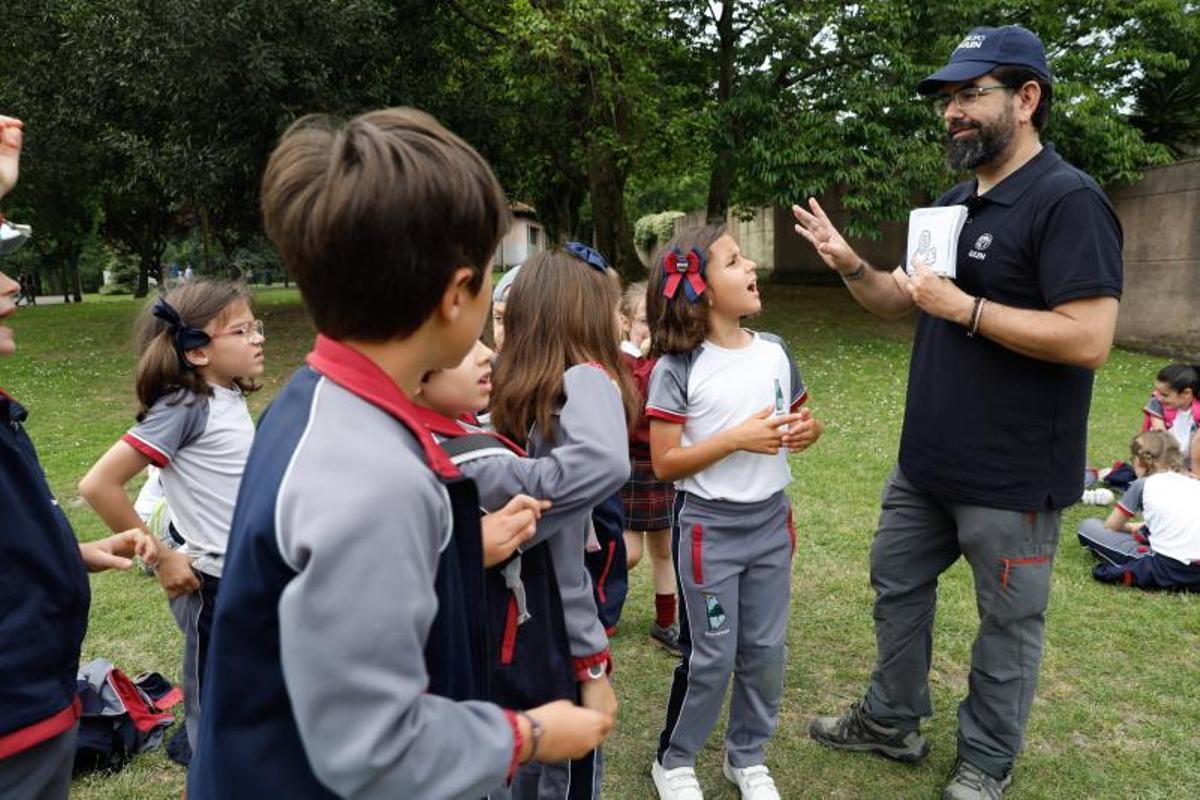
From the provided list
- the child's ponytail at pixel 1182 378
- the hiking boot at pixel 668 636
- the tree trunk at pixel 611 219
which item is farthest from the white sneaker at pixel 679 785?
the tree trunk at pixel 611 219

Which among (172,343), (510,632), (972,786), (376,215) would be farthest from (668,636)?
(376,215)

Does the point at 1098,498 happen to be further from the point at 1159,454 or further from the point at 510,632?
the point at 510,632

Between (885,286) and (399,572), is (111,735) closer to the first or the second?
(399,572)

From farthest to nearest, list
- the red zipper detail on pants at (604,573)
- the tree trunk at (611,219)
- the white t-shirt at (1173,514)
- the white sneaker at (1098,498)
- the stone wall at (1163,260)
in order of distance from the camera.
A: the tree trunk at (611,219)
the stone wall at (1163,260)
the white sneaker at (1098,498)
the white t-shirt at (1173,514)
the red zipper detail on pants at (604,573)

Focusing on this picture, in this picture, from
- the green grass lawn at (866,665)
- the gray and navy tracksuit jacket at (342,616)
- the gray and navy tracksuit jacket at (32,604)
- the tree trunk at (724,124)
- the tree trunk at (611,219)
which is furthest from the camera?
the tree trunk at (611,219)

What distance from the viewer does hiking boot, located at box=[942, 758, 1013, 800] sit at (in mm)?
2785

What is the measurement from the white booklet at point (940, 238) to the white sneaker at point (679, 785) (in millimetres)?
1842

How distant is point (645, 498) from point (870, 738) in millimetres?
1522

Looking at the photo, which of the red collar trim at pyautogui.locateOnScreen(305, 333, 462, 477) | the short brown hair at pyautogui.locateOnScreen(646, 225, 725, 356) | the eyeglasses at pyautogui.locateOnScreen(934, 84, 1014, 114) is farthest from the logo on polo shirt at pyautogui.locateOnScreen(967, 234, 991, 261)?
the red collar trim at pyautogui.locateOnScreen(305, 333, 462, 477)

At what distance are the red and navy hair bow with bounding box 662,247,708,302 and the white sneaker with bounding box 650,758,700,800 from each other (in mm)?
1619

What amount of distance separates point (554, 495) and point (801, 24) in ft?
41.9

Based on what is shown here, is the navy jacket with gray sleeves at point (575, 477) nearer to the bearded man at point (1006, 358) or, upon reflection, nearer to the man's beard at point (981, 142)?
A: the bearded man at point (1006, 358)

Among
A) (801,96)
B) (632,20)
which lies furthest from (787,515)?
(801,96)

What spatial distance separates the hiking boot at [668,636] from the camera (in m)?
4.11
